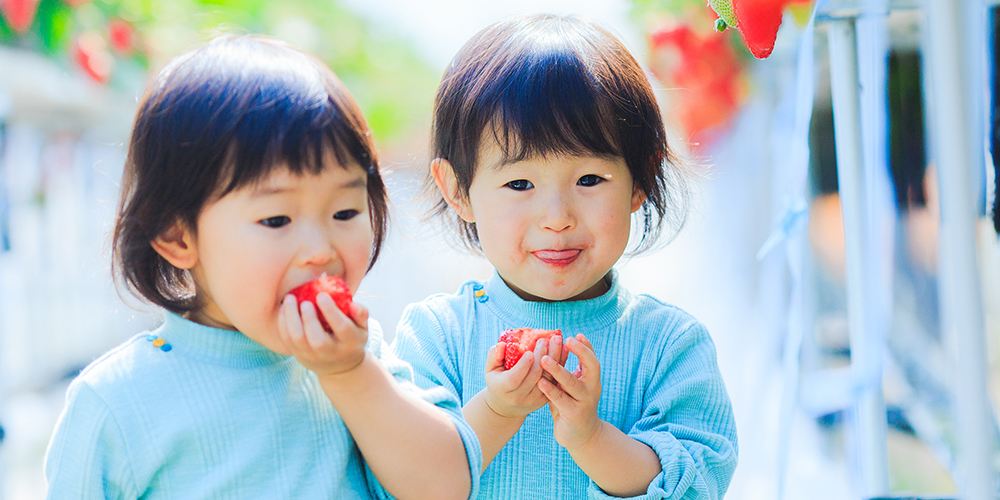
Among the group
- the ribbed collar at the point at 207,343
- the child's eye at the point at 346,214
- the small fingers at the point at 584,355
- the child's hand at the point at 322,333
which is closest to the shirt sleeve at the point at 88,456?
the ribbed collar at the point at 207,343

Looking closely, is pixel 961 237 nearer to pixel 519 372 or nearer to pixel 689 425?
pixel 689 425

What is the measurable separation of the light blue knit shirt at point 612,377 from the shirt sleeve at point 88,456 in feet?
1.58

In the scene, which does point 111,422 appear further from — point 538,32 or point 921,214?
point 921,214

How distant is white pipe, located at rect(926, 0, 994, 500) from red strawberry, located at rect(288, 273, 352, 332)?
0.81 meters

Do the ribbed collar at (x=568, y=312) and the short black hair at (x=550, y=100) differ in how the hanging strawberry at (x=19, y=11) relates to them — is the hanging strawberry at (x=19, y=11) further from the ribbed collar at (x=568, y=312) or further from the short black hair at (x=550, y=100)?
the ribbed collar at (x=568, y=312)

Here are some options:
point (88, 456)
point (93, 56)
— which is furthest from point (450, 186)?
point (93, 56)

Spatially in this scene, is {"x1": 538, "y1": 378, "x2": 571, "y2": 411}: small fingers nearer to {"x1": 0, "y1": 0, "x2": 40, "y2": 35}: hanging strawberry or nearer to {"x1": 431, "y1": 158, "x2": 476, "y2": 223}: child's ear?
{"x1": 431, "y1": 158, "x2": 476, "y2": 223}: child's ear

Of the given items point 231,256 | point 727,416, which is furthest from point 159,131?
point 727,416

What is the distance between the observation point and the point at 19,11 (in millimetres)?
4074

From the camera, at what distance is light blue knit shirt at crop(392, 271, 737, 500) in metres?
1.33

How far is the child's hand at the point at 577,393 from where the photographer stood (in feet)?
3.87

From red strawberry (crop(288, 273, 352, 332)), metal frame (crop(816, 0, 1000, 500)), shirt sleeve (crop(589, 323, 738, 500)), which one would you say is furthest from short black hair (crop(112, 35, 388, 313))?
metal frame (crop(816, 0, 1000, 500))

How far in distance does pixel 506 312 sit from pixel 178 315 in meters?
0.57

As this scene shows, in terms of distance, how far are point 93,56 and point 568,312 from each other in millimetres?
4538
